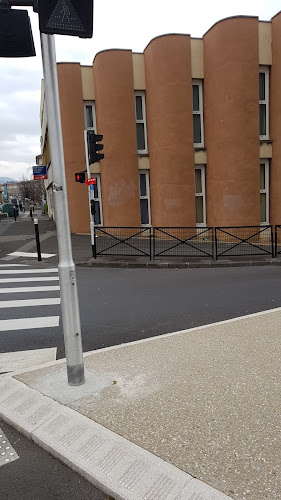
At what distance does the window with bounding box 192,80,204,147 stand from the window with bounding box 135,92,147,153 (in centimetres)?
243

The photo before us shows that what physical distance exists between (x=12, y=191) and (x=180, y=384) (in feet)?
624

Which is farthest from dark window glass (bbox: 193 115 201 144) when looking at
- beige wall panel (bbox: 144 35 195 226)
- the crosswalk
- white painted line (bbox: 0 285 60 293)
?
white painted line (bbox: 0 285 60 293)

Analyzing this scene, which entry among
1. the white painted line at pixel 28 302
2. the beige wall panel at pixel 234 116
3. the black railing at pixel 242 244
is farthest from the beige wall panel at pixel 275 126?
the white painted line at pixel 28 302

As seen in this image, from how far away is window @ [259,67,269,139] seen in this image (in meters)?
15.3

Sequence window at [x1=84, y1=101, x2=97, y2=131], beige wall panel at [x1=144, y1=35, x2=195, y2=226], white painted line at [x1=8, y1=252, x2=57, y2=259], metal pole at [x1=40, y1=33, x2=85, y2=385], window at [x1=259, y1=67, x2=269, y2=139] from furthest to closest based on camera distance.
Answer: window at [x1=84, y1=101, x2=97, y2=131]
window at [x1=259, y1=67, x2=269, y2=139]
beige wall panel at [x1=144, y1=35, x2=195, y2=226]
white painted line at [x1=8, y1=252, x2=57, y2=259]
metal pole at [x1=40, y1=33, x2=85, y2=385]

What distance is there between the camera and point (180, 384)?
3.59 m

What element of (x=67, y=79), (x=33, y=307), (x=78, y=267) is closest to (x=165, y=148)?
(x=67, y=79)

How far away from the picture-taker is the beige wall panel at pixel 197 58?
50.5ft

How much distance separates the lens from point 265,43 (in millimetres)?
14680

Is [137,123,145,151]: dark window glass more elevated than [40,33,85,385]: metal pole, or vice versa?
[137,123,145,151]: dark window glass

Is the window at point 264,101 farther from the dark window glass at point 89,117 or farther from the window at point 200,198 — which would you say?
the dark window glass at point 89,117

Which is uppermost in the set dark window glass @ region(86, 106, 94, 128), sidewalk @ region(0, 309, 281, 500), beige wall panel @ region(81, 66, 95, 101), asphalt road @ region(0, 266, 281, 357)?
beige wall panel @ region(81, 66, 95, 101)

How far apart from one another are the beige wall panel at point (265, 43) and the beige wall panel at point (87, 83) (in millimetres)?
7828

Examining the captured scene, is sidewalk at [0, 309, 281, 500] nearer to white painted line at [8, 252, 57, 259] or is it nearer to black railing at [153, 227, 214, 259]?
black railing at [153, 227, 214, 259]
